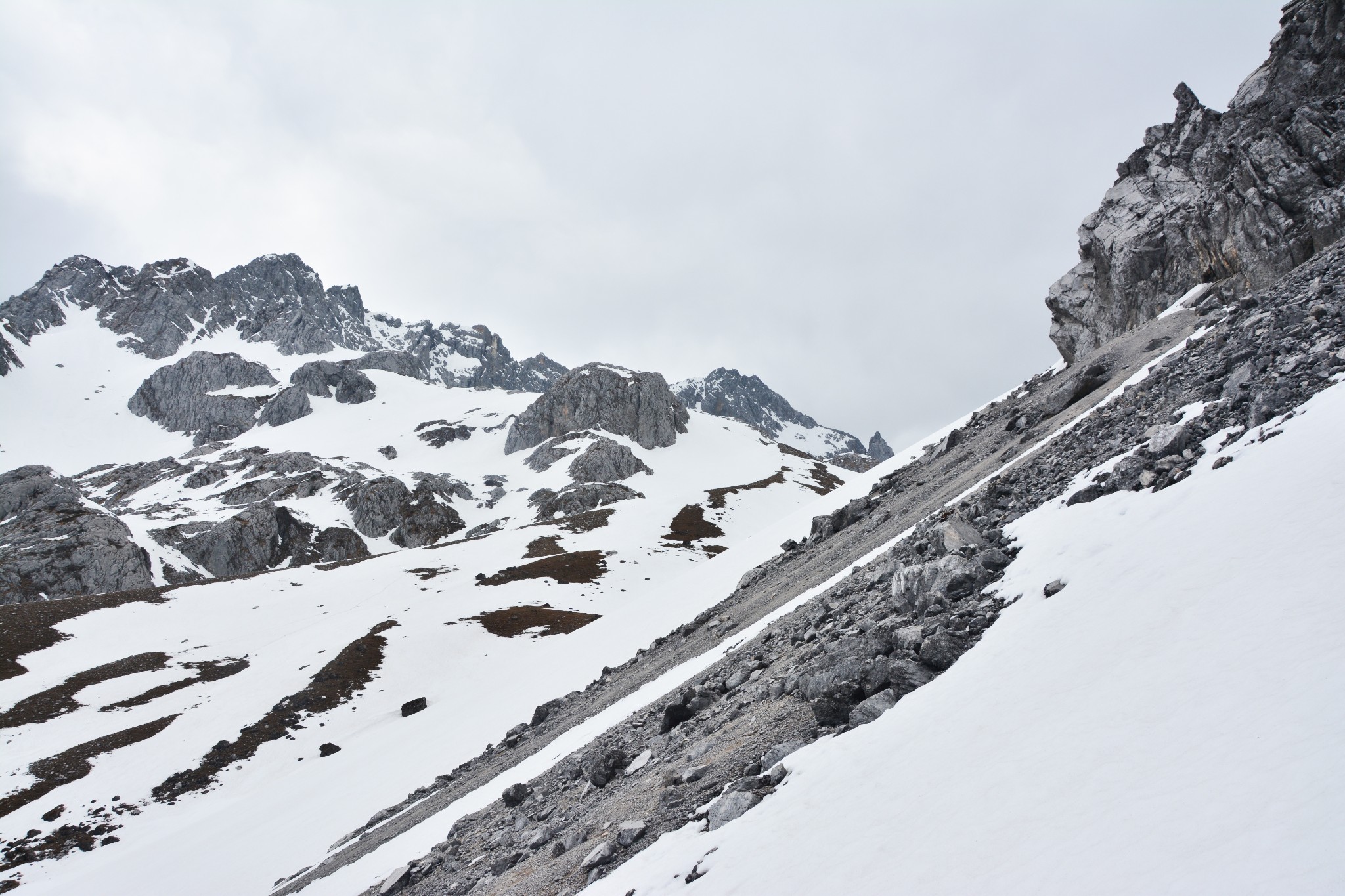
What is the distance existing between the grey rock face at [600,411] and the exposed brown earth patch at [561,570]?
91.7m

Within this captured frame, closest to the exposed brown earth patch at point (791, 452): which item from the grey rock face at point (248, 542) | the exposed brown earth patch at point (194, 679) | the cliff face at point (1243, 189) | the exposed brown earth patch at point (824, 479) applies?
the exposed brown earth patch at point (824, 479)

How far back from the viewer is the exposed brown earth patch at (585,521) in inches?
3656

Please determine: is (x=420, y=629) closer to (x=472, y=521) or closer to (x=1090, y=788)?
(x=1090, y=788)

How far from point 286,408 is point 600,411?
336 ft

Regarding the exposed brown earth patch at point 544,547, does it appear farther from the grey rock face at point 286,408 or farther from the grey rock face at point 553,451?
the grey rock face at point 286,408

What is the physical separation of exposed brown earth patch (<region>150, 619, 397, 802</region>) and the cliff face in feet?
177

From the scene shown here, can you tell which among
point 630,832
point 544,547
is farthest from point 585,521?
point 630,832

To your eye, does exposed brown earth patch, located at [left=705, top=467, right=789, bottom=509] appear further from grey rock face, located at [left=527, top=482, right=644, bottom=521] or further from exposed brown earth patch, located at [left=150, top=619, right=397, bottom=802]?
exposed brown earth patch, located at [left=150, top=619, right=397, bottom=802]

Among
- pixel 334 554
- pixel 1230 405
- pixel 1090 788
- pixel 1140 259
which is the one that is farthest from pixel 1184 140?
pixel 334 554

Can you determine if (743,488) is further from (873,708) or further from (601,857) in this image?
(873,708)

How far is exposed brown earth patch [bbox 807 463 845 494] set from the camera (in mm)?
145000

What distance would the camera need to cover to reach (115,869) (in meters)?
26.1

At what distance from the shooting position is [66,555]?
84938 millimetres

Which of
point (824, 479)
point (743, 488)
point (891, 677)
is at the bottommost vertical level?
point (891, 677)
